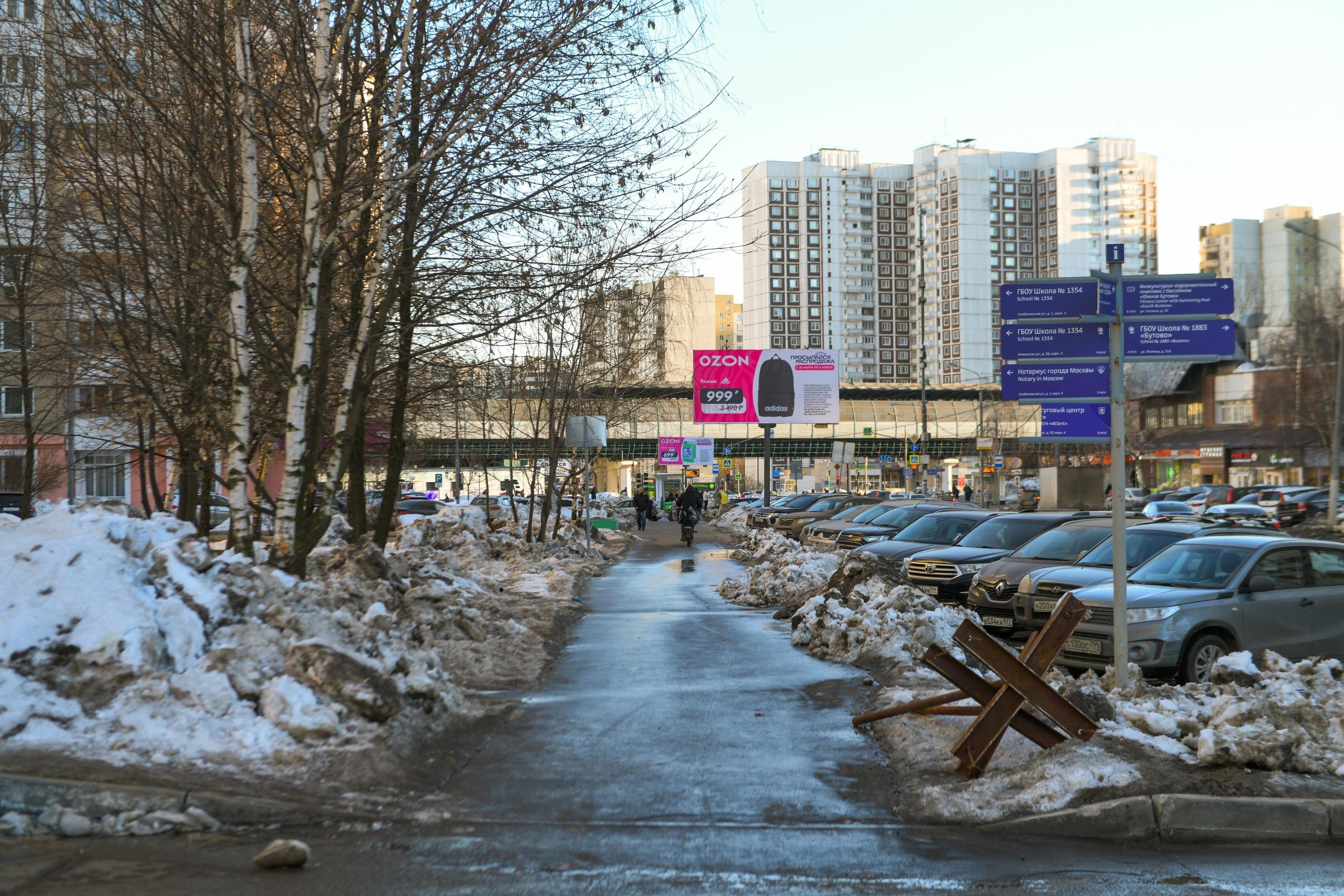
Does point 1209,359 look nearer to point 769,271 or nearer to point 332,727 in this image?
point 332,727

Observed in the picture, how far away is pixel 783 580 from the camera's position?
761 inches

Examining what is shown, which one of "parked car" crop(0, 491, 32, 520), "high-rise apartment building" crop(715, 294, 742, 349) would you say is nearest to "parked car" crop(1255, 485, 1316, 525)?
"parked car" crop(0, 491, 32, 520)

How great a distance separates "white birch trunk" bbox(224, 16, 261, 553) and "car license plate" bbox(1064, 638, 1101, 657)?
769 cm

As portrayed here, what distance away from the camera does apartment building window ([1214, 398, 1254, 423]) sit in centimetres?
7531

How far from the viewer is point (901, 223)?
14262cm

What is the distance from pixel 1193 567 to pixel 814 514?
26.5 metres

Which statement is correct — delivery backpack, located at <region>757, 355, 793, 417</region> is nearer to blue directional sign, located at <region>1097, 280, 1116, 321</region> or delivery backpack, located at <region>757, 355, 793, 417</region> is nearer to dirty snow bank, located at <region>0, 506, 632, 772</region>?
dirty snow bank, located at <region>0, 506, 632, 772</region>

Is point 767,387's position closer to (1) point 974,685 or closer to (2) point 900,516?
(2) point 900,516

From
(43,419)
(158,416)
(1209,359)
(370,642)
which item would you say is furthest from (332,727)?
(43,419)

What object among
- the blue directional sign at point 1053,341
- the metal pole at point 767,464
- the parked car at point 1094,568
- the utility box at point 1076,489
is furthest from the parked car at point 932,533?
the metal pole at point 767,464

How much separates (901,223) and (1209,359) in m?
138

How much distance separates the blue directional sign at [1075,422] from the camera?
21.8m

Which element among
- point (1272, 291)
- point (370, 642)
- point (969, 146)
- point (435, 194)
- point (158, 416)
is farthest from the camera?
point (969, 146)

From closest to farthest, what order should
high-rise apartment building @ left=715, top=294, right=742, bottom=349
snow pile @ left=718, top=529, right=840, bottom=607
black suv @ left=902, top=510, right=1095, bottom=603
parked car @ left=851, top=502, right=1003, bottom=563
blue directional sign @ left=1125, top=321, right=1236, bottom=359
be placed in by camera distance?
blue directional sign @ left=1125, top=321, right=1236, bottom=359 → black suv @ left=902, top=510, right=1095, bottom=603 → snow pile @ left=718, top=529, right=840, bottom=607 → parked car @ left=851, top=502, right=1003, bottom=563 → high-rise apartment building @ left=715, top=294, right=742, bottom=349
